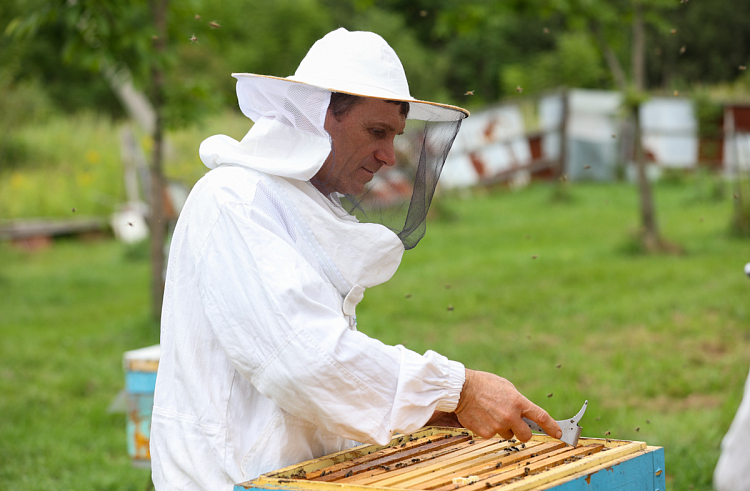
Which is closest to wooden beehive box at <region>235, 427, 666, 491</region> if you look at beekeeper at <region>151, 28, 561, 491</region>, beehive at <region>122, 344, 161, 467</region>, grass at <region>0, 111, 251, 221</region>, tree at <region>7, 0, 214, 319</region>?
beekeeper at <region>151, 28, 561, 491</region>

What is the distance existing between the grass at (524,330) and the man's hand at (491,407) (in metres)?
0.80

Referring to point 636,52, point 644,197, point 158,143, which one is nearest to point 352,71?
point 158,143

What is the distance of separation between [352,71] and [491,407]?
80 cm

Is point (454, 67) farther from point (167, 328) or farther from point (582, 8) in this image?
point (167, 328)

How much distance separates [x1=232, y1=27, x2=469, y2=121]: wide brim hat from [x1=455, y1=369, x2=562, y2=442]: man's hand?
2.06ft

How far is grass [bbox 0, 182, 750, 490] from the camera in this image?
409cm

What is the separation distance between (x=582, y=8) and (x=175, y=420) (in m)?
5.81

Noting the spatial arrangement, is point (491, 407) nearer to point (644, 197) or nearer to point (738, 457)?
point (738, 457)

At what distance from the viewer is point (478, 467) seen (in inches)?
66.6

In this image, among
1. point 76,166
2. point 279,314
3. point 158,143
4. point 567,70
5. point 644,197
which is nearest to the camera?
point 279,314

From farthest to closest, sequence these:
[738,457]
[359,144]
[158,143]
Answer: [158,143] < [738,457] < [359,144]

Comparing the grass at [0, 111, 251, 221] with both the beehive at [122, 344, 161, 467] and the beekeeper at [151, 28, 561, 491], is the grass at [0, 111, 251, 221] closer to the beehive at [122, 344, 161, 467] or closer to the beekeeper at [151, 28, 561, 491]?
the beehive at [122, 344, 161, 467]

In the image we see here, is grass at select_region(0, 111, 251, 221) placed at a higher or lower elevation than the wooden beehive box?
lower

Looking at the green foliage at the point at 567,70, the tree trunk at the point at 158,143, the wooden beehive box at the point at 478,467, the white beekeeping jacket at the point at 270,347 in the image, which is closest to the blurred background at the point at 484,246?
the tree trunk at the point at 158,143
